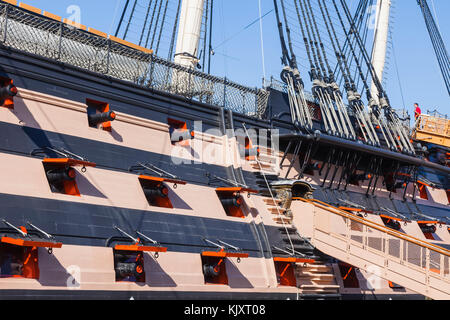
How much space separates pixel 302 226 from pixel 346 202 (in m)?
4.81

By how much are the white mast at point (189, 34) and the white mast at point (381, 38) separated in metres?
18.6

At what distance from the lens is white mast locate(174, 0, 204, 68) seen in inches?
869

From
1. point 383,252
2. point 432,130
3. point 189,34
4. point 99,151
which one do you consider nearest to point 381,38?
point 432,130

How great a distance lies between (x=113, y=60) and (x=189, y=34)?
Answer: 17.1 feet

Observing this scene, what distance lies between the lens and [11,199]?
41.1 ft

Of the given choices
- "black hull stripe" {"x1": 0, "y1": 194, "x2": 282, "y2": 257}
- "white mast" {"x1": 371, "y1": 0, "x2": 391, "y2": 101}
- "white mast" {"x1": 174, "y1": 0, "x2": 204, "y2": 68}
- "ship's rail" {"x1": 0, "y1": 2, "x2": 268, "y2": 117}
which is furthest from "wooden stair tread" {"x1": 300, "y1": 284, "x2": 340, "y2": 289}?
"white mast" {"x1": 371, "y1": 0, "x2": 391, "y2": 101}

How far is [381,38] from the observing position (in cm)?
3838

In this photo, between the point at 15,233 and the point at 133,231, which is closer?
the point at 15,233

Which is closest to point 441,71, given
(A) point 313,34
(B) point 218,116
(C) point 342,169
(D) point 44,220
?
(A) point 313,34

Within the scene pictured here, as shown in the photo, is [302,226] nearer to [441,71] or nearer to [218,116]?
[218,116]

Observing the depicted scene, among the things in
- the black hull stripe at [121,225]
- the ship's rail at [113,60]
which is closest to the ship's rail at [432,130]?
the ship's rail at [113,60]

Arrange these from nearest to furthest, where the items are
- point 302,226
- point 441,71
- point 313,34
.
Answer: point 302,226 → point 313,34 → point 441,71

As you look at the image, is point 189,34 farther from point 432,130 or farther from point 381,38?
point 381,38

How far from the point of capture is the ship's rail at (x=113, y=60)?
15.7 meters
